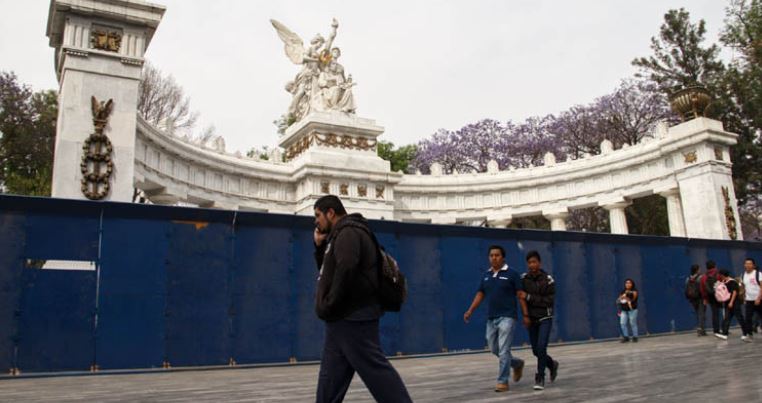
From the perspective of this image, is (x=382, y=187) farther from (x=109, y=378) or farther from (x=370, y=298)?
(x=370, y=298)

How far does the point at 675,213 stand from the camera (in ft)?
106

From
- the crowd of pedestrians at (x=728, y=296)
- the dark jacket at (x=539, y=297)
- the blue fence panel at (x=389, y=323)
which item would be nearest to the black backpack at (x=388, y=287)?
the dark jacket at (x=539, y=297)

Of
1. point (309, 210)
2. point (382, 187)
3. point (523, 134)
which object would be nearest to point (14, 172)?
point (309, 210)

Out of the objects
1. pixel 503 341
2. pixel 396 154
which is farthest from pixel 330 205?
pixel 396 154

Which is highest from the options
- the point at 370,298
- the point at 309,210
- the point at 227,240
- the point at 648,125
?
the point at 648,125

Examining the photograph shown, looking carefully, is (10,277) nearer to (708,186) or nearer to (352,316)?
(352,316)

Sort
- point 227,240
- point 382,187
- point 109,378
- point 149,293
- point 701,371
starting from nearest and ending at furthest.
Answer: point 701,371 → point 109,378 → point 149,293 → point 227,240 → point 382,187

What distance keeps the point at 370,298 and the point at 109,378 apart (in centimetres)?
804

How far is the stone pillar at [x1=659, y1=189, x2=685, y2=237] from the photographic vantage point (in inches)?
1248

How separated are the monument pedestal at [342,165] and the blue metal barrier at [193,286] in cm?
1650

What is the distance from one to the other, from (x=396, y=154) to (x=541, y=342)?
144 ft

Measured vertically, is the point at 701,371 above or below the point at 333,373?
below

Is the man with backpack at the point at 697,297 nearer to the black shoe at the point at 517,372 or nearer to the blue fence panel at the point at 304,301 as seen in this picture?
the black shoe at the point at 517,372

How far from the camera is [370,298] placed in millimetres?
4875
